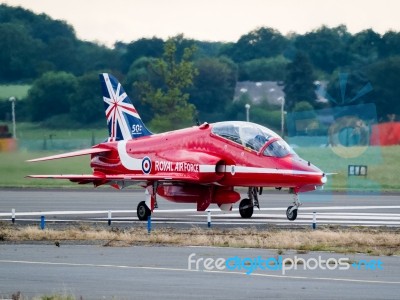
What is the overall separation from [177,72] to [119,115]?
1130 inches

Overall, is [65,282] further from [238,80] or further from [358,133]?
[238,80]

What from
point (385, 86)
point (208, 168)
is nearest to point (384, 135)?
point (385, 86)

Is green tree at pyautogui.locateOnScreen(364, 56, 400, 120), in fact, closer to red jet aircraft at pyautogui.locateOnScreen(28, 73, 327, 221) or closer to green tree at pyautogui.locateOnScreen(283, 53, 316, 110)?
green tree at pyautogui.locateOnScreen(283, 53, 316, 110)

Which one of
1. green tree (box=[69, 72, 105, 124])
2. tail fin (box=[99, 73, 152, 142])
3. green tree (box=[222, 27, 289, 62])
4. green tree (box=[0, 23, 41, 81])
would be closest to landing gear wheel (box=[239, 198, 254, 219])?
tail fin (box=[99, 73, 152, 142])

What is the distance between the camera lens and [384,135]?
5612 centimetres

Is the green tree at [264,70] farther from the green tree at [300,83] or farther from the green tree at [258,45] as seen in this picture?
the green tree at [258,45]

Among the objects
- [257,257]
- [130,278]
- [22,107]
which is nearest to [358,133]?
[22,107]

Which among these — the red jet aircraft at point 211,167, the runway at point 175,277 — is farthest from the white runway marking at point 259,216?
the runway at point 175,277

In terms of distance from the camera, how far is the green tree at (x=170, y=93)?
2382 inches

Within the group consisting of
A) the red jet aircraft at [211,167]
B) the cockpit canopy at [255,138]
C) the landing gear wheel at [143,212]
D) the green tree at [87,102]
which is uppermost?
the green tree at [87,102]

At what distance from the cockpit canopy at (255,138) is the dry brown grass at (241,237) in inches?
156

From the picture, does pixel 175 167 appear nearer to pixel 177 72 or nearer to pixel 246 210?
pixel 246 210

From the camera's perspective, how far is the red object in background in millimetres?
55469

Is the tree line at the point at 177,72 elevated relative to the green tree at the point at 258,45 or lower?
lower
